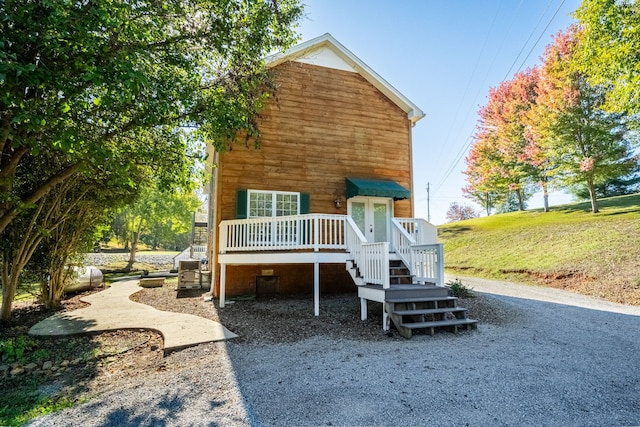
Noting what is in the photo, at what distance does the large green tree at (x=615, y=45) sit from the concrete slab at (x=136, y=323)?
11.8m

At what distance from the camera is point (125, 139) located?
6.36 metres

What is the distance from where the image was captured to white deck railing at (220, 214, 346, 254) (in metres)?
7.45

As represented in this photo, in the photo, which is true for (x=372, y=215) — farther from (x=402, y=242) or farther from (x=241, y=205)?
(x=241, y=205)

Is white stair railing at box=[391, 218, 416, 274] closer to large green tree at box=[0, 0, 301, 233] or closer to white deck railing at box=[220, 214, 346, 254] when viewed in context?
white deck railing at box=[220, 214, 346, 254]

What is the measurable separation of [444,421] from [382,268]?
3.51 meters

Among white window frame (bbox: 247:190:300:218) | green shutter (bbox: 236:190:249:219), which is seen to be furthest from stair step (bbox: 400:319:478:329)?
green shutter (bbox: 236:190:249:219)

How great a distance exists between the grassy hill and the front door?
6.43 m

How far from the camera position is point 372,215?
33.8ft

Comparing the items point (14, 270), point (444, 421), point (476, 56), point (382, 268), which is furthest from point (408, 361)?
point (476, 56)

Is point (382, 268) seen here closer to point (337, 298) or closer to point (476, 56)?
point (337, 298)

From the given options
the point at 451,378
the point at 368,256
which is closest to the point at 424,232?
the point at 368,256

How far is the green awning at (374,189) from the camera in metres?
9.52

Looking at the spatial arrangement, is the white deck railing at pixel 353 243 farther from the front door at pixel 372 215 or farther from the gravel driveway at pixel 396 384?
the gravel driveway at pixel 396 384

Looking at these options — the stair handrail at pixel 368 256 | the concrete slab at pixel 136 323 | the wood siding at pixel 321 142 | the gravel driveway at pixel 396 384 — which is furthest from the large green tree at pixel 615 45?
the concrete slab at pixel 136 323
